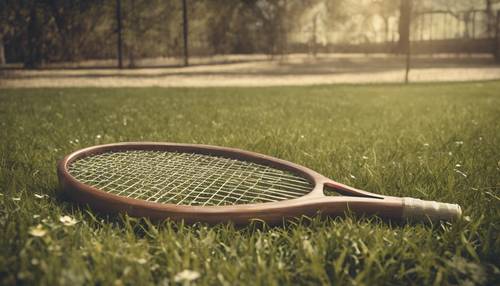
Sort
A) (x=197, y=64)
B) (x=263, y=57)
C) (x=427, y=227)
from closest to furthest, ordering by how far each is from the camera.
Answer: (x=427, y=227), (x=197, y=64), (x=263, y=57)

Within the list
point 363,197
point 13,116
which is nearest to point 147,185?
point 363,197

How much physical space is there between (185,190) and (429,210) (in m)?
1.18

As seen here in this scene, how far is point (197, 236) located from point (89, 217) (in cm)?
51

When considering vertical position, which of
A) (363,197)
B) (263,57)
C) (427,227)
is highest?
(263,57)

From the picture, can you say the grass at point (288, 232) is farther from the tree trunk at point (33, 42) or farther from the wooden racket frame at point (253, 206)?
the tree trunk at point (33, 42)

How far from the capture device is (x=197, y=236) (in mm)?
1715

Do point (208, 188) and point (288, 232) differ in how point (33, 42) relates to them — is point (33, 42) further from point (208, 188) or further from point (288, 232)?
point (288, 232)

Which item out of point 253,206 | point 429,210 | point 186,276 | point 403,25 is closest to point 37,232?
point 186,276

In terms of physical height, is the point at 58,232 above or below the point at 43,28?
below

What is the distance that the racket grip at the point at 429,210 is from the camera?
1752mm

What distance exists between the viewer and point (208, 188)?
80.4 inches

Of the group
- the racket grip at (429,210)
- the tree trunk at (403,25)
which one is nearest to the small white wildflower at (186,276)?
the racket grip at (429,210)

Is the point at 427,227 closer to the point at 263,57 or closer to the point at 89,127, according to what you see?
the point at 89,127

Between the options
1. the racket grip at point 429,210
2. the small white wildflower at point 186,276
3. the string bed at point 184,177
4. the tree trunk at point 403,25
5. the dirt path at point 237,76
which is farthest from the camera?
the tree trunk at point 403,25
